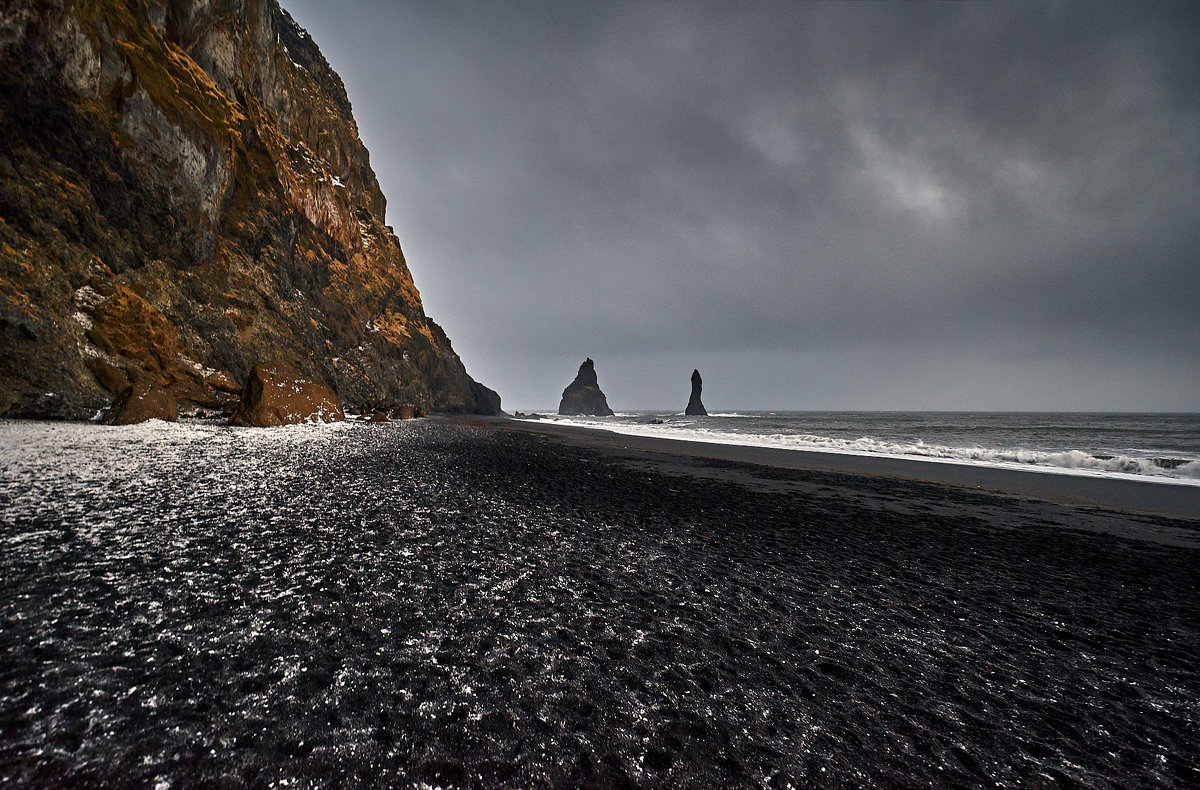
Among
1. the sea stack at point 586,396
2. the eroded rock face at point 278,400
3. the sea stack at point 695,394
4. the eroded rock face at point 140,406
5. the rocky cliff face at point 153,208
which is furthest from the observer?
the sea stack at point 586,396

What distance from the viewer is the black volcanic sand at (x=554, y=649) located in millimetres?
1435

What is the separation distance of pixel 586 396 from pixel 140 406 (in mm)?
129102

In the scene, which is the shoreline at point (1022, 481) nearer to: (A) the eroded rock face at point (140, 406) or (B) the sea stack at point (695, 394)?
(A) the eroded rock face at point (140, 406)

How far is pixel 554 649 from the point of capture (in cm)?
212

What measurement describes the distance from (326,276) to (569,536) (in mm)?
32689

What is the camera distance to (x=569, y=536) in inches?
161

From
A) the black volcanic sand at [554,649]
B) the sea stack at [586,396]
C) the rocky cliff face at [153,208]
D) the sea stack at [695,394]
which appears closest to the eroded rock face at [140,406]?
the rocky cliff face at [153,208]

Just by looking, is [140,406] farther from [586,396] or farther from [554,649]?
[586,396]

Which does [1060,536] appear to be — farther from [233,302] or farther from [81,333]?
[233,302]

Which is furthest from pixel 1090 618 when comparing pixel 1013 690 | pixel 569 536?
pixel 569 536

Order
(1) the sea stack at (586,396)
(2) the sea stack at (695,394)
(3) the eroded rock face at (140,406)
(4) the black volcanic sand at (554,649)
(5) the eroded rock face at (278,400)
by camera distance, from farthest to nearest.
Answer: (1) the sea stack at (586,396) → (2) the sea stack at (695,394) → (5) the eroded rock face at (278,400) → (3) the eroded rock face at (140,406) → (4) the black volcanic sand at (554,649)

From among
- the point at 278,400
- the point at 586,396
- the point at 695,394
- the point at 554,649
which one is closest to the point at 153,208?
the point at 278,400

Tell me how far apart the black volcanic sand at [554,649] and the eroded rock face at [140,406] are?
7.53m

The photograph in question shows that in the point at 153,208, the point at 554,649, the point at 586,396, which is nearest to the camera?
the point at 554,649
